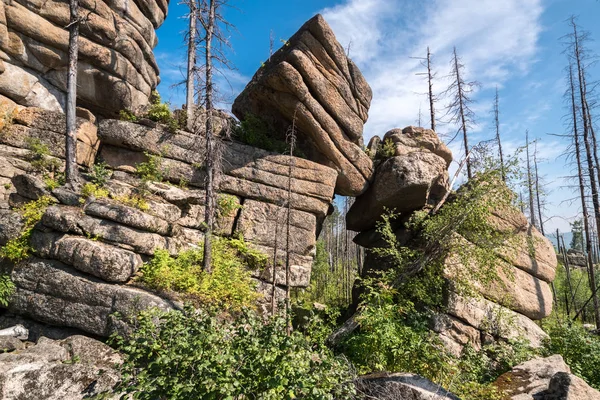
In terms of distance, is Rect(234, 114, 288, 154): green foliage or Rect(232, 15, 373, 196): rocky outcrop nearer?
Rect(232, 15, 373, 196): rocky outcrop

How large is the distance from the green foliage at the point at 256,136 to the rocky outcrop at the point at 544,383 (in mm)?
11841

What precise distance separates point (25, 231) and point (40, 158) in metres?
4.35

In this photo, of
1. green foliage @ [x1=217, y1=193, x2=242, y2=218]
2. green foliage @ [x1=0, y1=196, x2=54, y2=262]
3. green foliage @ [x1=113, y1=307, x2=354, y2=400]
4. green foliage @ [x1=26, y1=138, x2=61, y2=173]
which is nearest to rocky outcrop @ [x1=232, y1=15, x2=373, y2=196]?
green foliage @ [x1=217, y1=193, x2=242, y2=218]

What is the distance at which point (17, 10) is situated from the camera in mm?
13680

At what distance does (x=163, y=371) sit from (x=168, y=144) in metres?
11.7

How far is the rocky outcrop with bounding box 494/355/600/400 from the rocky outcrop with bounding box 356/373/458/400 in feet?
8.23

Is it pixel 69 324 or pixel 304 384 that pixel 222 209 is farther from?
pixel 304 384

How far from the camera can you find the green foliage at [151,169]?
13.2 metres

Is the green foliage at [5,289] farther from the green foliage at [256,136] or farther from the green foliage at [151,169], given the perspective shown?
the green foliage at [256,136]

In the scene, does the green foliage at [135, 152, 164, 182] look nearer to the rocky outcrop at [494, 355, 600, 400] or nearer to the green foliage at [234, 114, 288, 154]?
the green foliage at [234, 114, 288, 154]

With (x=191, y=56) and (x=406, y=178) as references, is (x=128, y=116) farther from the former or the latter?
(x=406, y=178)

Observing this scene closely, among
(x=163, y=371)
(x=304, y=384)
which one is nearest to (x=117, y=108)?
(x=163, y=371)

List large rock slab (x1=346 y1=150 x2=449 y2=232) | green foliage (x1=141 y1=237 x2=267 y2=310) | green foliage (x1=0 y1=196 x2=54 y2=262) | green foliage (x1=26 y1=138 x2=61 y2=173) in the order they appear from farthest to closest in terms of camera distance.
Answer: large rock slab (x1=346 y1=150 x2=449 y2=232), green foliage (x1=26 y1=138 x2=61 y2=173), green foliage (x1=141 y1=237 x2=267 y2=310), green foliage (x1=0 y1=196 x2=54 y2=262)

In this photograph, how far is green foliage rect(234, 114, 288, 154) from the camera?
15.3 meters
